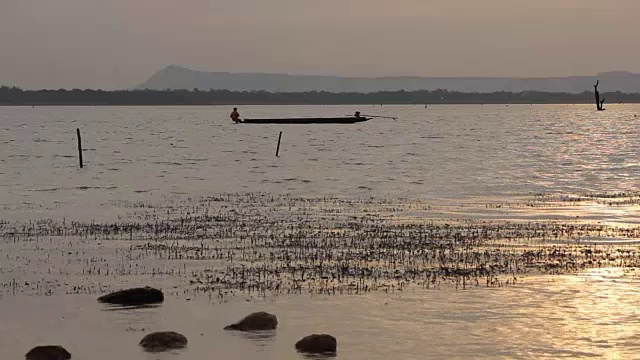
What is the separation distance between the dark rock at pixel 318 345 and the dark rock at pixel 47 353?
3.53 meters

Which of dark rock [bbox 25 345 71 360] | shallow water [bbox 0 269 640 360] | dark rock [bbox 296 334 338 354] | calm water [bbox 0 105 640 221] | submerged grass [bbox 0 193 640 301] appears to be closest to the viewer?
dark rock [bbox 25 345 71 360]

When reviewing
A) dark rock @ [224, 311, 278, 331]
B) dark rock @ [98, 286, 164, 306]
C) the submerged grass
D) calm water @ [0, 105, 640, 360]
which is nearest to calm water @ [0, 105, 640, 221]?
calm water @ [0, 105, 640, 360]

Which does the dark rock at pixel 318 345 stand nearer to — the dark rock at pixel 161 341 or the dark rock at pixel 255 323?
the dark rock at pixel 255 323

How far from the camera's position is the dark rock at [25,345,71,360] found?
1567 centimetres

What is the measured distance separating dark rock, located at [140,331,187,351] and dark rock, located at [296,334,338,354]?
1908 millimetres

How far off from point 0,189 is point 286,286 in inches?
1220

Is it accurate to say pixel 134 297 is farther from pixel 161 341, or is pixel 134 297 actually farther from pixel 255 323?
pixel 161 341

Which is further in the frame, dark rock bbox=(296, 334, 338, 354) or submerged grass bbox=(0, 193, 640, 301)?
submerged grass bbox=(0, 193, 640, 301)

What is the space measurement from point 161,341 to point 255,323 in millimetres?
1839

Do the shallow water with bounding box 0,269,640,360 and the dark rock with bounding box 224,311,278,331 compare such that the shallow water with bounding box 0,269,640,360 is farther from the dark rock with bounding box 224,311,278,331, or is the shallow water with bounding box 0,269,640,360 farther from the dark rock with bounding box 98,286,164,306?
the dark rock with bounding box 98,286,164,306

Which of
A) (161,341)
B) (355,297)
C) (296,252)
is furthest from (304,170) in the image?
(161,341)

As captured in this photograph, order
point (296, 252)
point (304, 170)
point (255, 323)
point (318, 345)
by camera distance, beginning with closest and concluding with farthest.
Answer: point (318, 345)
point (255, 323)
point (296, 252)
point (304, 170)

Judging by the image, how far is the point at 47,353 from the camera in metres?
15.8

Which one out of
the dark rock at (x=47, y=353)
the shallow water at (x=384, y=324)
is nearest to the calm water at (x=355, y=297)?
the shallow water at (x=384, y=324)
